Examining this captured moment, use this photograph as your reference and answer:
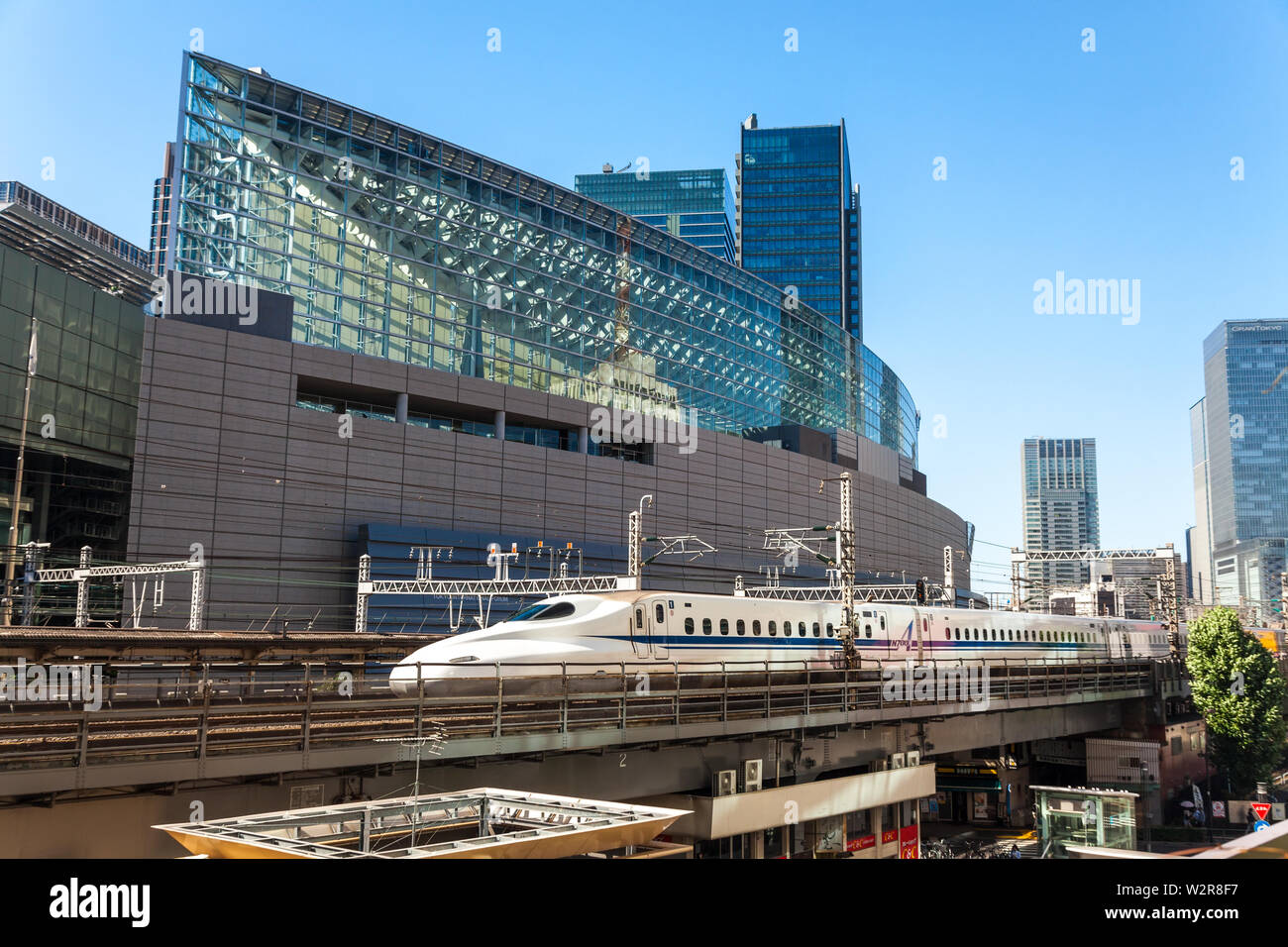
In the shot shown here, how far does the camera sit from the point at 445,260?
245ft

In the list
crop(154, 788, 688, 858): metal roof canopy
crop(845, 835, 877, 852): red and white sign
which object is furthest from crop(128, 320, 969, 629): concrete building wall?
crop(154, 788, 688, 858): metal roof canopy

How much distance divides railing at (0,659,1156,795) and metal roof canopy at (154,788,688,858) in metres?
4.64

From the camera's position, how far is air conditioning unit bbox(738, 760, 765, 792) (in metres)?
24.9

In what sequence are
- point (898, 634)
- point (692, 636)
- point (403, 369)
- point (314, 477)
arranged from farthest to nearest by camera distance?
point (403, 369)
point (314, 477)
point (898, 634)
point (692, 636)

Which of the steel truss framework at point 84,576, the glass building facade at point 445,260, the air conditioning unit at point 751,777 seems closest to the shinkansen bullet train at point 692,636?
the air conditioning unit at point 751,777

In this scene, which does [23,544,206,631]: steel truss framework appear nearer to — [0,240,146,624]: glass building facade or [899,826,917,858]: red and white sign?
[0,240,146,624]: glass building facade

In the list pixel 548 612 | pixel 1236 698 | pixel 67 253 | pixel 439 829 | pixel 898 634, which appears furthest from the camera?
pixel 67 253

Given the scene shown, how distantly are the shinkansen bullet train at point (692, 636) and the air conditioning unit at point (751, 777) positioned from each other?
2.52 m

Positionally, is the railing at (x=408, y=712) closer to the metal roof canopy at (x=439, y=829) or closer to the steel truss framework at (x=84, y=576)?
the metal roof canopy at (x=439, y=829)

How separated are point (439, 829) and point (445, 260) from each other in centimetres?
6851

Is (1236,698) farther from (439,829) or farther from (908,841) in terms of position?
(439,829)

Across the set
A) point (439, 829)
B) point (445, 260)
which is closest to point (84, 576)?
point (439, 829)
